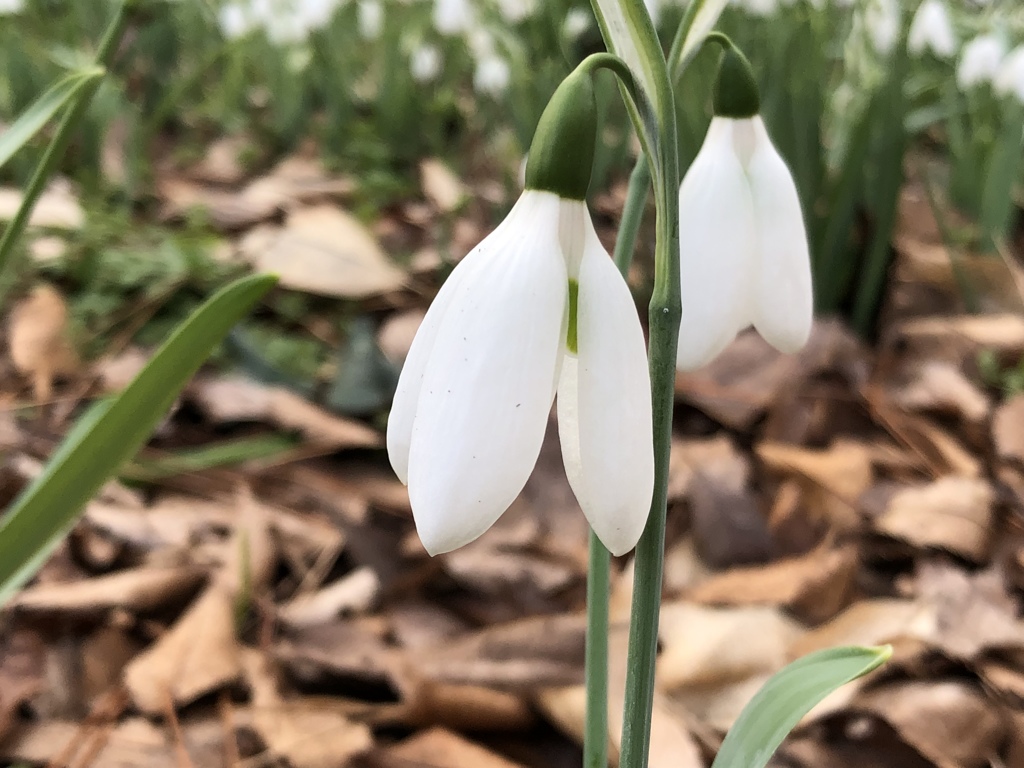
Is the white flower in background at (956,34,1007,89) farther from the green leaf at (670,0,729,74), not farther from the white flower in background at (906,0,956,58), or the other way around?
the green leaf at (670,0,729,74)

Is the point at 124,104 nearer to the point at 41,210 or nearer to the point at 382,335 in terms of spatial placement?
the point at 41,210

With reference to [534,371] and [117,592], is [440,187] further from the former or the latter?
[534,371]

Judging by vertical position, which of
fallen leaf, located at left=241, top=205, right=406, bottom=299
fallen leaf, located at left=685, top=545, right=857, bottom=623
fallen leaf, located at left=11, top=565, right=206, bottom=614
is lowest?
fallen leaf, located at left=685, top=545, right=857, bottom=623

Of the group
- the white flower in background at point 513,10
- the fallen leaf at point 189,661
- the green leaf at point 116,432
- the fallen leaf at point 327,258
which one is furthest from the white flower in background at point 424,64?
the green leaf at point 116,432

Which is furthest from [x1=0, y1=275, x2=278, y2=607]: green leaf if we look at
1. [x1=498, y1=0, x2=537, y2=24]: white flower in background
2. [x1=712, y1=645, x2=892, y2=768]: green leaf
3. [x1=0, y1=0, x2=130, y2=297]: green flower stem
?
[x1=498, y1=0, x2=537, y2=24]: white flower in background

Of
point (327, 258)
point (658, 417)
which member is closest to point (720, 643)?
point (658, 417)

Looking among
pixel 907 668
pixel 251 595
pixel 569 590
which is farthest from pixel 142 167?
pixel 907 668
